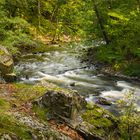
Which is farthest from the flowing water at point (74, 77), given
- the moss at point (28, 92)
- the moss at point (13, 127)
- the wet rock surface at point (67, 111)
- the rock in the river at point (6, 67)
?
the moss at point (13, 127)

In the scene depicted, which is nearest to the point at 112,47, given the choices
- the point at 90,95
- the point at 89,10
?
the point at 89,10

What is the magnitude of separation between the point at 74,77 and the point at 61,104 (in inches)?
→ 483

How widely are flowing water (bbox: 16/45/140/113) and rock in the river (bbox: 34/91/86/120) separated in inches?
190

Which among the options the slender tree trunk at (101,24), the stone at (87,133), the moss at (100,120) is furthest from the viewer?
the slender tree trunk at (101,24)

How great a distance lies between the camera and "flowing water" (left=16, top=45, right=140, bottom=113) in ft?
67.3

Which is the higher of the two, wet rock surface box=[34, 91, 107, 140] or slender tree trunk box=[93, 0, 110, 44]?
slender tree trunk box=[93, 0, 110, 44]

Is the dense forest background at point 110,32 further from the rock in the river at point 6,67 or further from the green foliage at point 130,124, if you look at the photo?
the green foliage at point 130,124

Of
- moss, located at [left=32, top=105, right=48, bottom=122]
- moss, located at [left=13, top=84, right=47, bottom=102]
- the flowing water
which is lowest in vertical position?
the flowing water

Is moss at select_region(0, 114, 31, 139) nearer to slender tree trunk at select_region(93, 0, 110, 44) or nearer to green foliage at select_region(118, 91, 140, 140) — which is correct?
green foliage at select_region(118, 91, 140, 140)

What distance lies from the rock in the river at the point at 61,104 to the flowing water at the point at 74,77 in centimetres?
482

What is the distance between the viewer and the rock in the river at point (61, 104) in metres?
12.3

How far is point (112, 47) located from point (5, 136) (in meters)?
20.5

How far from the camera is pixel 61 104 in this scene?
12297 millimetres

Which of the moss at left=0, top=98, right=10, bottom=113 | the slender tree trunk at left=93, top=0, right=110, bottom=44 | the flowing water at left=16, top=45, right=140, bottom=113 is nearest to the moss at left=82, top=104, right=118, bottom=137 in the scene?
the moss at left=0, top=98, right=10, bottom=113
